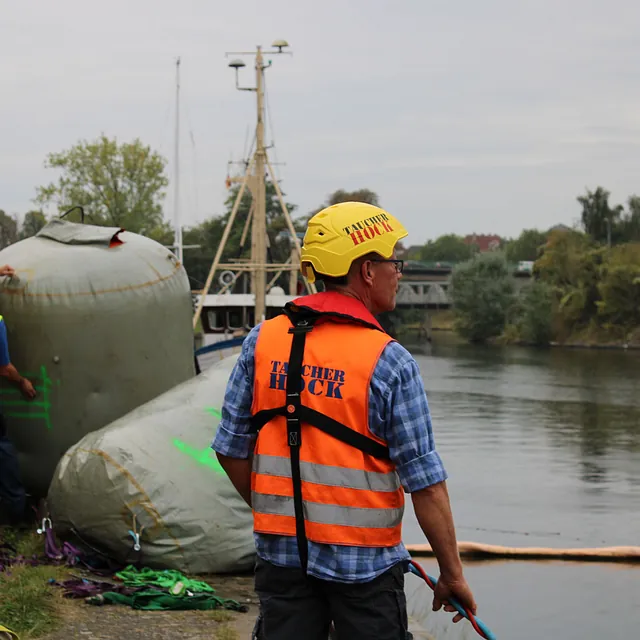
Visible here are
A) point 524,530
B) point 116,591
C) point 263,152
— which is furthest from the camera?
point 263,152

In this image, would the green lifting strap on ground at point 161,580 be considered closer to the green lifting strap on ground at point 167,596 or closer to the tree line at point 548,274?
the green lifting strap on ground at point 167,596

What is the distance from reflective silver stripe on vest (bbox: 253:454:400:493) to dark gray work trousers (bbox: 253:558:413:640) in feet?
0.82

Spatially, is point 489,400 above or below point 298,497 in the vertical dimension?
below

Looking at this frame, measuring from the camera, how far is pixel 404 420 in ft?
10.2

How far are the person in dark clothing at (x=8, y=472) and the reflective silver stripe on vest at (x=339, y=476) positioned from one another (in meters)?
4.58

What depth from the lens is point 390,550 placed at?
3.20 meters

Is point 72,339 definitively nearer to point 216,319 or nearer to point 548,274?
point 216,319

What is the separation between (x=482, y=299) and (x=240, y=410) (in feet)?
257

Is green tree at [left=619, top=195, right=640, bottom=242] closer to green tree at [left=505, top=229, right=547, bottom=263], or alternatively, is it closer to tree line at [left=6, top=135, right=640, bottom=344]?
tree line at [left=6, top=135, right=640, bottom=344]

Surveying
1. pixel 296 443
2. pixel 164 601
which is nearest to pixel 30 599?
pixel 164 601

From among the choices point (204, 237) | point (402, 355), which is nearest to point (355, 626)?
point (402, 355)

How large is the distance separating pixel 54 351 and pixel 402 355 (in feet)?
16.7

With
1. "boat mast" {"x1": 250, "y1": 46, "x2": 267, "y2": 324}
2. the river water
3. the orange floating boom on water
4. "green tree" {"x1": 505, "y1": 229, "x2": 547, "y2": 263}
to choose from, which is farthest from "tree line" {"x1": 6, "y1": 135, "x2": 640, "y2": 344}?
"green tree" {"x1": 505, "y1": 229, "x2": 547, "y2": 263}

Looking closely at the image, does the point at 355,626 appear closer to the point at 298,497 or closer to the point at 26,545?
the point at 298,497
